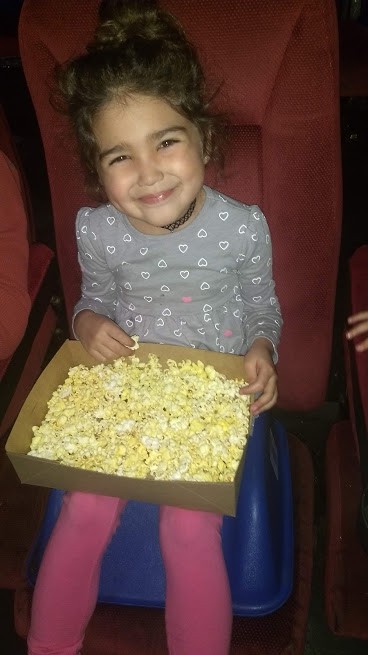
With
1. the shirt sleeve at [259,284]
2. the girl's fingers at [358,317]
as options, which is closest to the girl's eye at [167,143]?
the shirt sleeve at [259,284]

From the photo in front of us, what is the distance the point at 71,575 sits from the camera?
0.96 m

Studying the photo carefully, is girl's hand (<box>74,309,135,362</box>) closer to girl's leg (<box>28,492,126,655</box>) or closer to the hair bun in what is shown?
girl's leg (<box>28,492,126,655</box>)

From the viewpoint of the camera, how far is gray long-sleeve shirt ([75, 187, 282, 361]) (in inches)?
45.1

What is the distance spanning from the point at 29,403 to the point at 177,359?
28 centimetres

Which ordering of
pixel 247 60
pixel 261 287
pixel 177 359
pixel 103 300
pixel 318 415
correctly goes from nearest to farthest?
pixel 247 60
pixel 177 359
pixel 261 287
pixel 103 300
pixel 318 415

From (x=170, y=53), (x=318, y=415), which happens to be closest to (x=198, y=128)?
(x=170, y=53)

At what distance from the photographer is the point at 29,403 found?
98 cm

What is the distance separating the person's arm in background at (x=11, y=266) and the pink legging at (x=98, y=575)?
35 cm

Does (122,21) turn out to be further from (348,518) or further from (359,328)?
(348,518)

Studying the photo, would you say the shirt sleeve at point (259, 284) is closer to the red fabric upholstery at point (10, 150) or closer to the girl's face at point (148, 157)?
the girl's face at point (148, 157)

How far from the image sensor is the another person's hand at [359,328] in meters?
1.04

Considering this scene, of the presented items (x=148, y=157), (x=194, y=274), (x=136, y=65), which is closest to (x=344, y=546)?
(x=194, y=274)

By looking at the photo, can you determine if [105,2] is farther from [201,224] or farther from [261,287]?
[261,287]

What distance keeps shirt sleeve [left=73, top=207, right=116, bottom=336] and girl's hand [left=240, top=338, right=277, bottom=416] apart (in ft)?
1.20
